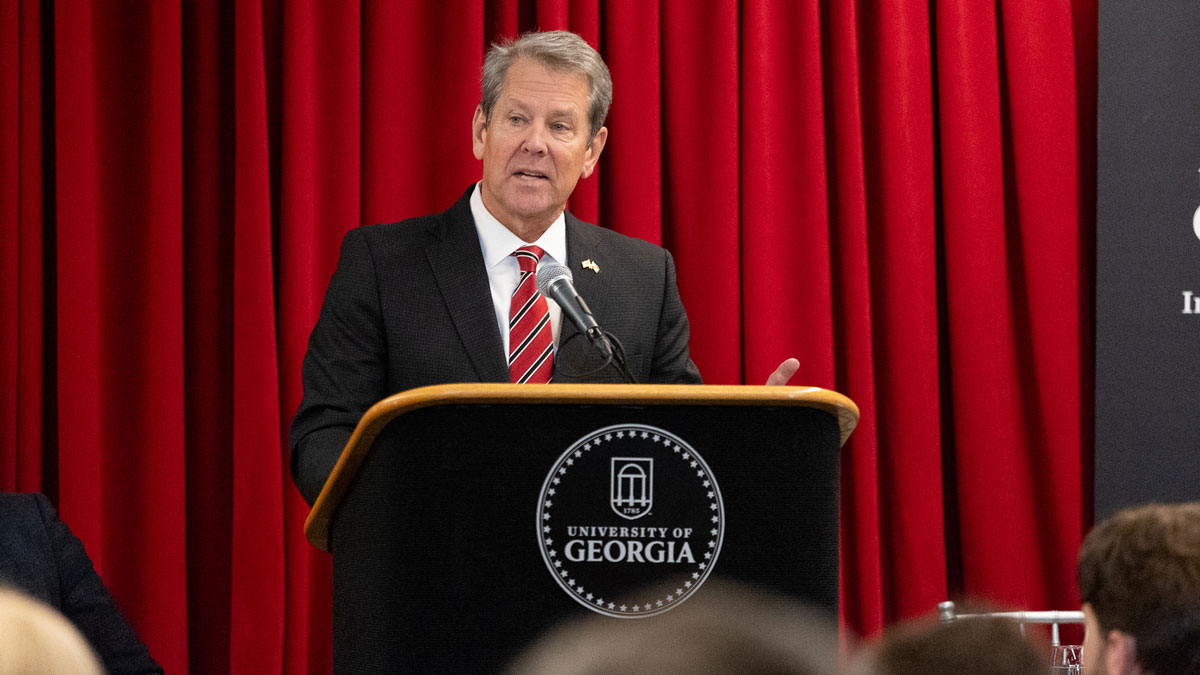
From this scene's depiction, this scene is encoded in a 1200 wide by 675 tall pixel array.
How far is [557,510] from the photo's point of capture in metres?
1.51

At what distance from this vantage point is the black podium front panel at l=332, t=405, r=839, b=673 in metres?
1.51

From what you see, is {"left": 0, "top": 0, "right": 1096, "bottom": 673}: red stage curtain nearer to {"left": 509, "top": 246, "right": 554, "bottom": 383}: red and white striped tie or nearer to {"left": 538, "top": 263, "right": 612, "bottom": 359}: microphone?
{"left": 509, "top": 246, "right": 554, "bottom": 383}: red and white striped tie

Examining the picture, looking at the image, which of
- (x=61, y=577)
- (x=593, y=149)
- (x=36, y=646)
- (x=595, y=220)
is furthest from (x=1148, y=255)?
(x=36, y=646)

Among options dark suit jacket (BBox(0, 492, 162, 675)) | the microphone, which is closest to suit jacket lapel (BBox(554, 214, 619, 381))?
the microphone

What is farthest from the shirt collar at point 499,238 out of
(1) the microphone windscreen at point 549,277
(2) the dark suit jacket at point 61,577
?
(2) the dark suit jacket at point 61,577

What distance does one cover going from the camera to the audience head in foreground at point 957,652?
67 centimetres

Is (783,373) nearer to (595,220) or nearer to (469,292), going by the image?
(469,292)

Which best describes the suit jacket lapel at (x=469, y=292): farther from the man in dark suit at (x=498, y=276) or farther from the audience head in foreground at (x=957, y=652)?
the audience head in foreground at (x=957, y=652)

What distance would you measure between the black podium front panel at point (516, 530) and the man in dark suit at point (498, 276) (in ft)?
1.57

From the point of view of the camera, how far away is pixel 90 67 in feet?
10.4

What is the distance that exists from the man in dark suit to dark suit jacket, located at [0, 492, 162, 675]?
2.57 feet

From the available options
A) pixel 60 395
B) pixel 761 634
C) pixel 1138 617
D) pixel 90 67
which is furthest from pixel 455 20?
pixel 761 634

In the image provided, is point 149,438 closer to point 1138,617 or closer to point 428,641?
point 428,641

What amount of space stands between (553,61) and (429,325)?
61 centimetres
